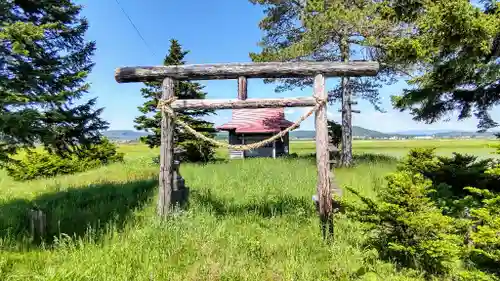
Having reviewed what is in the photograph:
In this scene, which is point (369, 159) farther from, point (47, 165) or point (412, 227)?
point (47, 165)

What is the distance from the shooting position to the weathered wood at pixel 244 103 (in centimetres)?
609

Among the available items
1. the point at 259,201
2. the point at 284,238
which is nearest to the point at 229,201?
the point at 259,201

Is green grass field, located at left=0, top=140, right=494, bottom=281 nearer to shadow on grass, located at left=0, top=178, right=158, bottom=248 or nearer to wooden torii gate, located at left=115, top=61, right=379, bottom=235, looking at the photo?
shadow on grass, located at left=0, top=178, right=158, bottom=248

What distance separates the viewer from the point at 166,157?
653 centimetres

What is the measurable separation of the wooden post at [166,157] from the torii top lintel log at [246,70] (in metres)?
0.30

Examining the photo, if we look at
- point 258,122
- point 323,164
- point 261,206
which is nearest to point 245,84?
point 323,164

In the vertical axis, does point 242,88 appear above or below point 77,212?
above

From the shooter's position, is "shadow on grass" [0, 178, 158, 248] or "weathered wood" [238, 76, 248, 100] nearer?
"shadow on grass" [0, 178, 158, 248]

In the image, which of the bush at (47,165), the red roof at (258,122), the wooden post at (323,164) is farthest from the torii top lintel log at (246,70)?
the red roof at (258,122)

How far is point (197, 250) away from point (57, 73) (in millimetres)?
7552

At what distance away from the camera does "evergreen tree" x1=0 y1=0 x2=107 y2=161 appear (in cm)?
581

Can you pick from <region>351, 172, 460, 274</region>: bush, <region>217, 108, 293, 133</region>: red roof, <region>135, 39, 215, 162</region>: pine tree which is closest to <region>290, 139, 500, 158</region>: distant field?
<region>351, 172, 460, 274</region>: bush

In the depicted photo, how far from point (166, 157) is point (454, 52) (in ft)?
24.1

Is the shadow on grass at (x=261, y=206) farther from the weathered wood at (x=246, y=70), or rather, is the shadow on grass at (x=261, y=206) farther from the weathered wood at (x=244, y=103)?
the weathered wood at (x=246, y=70)
